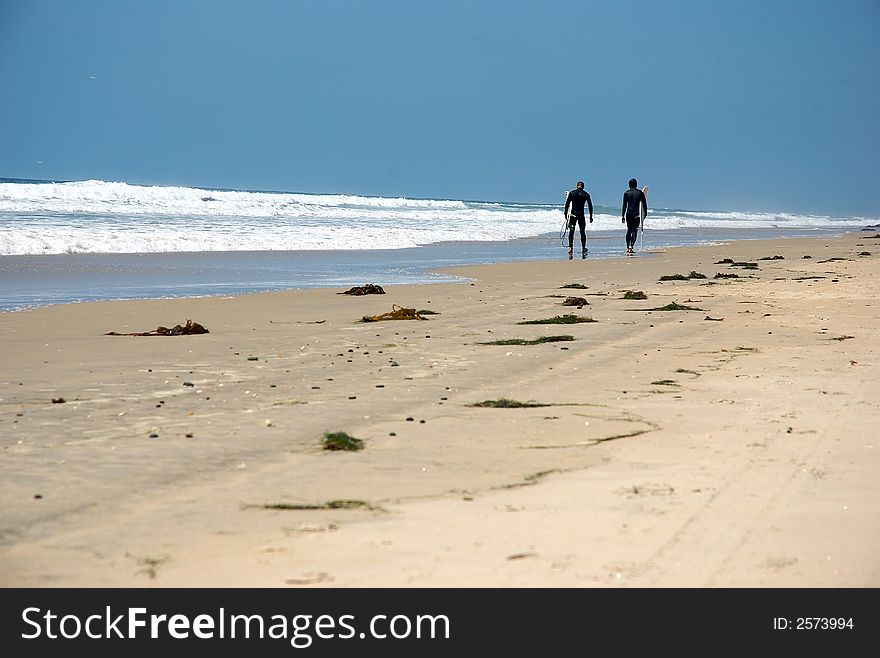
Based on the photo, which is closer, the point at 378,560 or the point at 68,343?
the point at 378,560

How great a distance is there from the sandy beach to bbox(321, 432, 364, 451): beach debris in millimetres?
125

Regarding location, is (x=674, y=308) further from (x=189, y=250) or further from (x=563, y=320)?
(x=189, y=250)

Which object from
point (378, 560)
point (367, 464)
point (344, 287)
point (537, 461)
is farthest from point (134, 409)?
point (344, 287)

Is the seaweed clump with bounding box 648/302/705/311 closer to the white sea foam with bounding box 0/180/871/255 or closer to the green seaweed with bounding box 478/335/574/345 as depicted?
the green seaweed with bounding box 478/335/574/345

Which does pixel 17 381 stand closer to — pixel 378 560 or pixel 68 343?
pixel 68 343

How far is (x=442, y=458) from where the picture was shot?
14.9 feet

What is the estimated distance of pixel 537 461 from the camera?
4.49m

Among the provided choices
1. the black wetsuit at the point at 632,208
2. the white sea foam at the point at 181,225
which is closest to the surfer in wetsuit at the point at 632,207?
the black wetsuit at the point at 632,208

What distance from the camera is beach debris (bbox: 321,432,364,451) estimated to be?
15.4ft

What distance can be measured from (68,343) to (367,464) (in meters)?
4.80

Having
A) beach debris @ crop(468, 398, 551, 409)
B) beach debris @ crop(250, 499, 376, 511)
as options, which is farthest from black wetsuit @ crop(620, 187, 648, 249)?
beach debris @ crop(250, 499, 376, 511)

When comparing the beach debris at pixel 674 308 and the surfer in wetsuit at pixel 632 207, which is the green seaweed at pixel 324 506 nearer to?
the beach debris at pixel 674 308

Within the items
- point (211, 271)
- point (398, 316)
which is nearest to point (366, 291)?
point (398, 316)

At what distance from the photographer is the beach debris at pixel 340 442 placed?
4.70 meters
